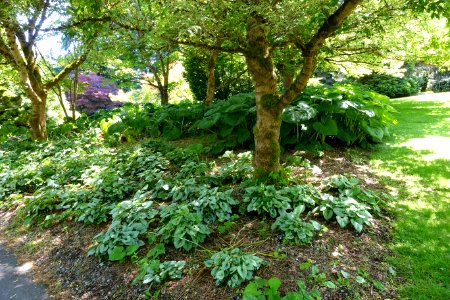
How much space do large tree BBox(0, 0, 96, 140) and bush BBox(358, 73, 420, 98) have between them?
43.0 feet

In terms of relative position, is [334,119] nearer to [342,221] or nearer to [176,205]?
[342,221]

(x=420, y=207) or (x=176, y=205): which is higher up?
(x=176, y=205)

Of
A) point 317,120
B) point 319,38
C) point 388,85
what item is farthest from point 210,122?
point 388,85

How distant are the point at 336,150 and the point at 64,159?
4.32 m

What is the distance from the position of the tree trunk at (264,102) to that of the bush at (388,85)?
43.4 ft

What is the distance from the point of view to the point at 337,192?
10.5ft

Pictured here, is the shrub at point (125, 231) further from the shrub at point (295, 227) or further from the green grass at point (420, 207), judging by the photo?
the green grass at point (420, 207)

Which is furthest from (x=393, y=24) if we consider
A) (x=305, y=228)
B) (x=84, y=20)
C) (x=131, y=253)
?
(x=131, y=253)

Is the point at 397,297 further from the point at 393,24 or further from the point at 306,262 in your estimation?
the point at 393,24

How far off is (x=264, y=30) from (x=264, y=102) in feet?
2.20

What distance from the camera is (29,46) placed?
613 centimetres

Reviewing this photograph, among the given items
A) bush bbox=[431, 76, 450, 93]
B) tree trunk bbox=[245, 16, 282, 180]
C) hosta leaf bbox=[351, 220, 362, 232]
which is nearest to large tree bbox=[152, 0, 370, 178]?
tree trunk bbox=[245, 16, 282, 180]

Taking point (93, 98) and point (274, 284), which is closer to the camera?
point (274, 284)

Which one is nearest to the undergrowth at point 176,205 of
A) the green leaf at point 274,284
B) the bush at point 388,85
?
the green leaf at point 274,284
